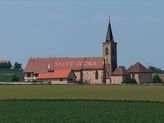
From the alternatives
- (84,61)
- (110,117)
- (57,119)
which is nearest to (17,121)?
(57,119)

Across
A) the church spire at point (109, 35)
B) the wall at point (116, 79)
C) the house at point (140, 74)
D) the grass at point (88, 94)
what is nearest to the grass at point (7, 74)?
the wall at point (116, 79)

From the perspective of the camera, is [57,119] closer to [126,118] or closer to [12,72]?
[126,118]

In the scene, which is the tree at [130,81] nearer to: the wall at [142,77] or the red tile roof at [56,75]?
the wall at [142,77]

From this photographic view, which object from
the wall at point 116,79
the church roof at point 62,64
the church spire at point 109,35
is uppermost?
the church spire at point 109,35

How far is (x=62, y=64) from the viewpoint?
187 meters

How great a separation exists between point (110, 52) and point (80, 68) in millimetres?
10904

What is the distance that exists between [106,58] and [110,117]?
147780 mm

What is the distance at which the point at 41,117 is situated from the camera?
109 ft

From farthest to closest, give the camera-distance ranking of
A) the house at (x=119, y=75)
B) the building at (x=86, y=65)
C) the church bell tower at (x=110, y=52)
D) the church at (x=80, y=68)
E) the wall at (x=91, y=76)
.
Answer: the church bell tower at (x=110, y=52) → the building at (x=86, y=65) → the wall at (x=91, y=76) → the church at (x=80, y=68) → the house at (x=119, y=75)

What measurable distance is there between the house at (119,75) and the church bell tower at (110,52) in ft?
14.6

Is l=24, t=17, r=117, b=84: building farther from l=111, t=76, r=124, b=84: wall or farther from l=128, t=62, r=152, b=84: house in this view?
l=128, t=62, r=152, b=84: house

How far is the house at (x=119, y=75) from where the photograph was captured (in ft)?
553

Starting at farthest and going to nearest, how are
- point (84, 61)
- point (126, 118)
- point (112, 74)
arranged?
point (84, 61)
point (112, 74)
point (126, 118)

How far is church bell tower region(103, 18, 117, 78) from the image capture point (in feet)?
590
